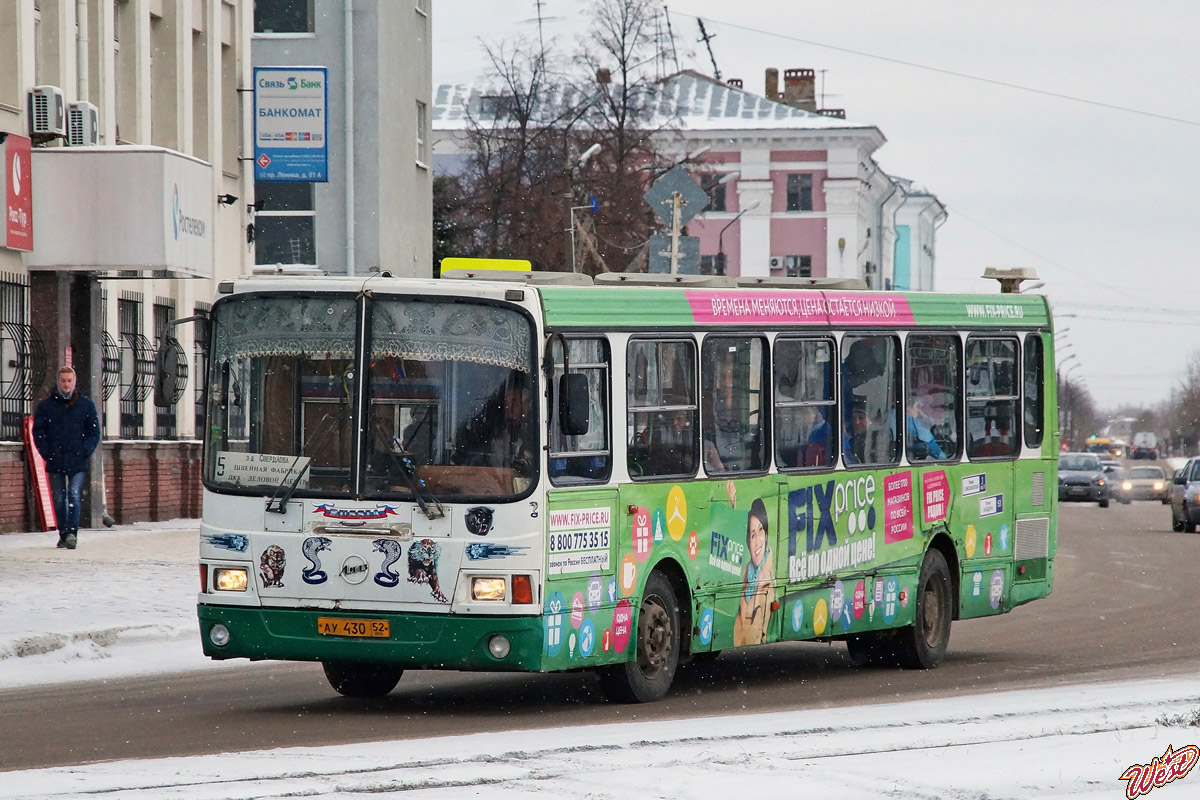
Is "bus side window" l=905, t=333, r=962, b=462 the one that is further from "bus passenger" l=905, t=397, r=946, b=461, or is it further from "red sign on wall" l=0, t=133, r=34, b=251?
"red sign on wall" l=0, t=133, r=34, b=251

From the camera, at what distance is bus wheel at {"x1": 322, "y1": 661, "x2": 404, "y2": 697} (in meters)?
12.8

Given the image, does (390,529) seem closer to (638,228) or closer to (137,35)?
(137,35)

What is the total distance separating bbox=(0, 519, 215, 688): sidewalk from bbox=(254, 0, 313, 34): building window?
79.9ft

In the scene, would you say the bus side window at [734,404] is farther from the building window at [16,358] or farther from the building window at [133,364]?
the building window at [133,364]

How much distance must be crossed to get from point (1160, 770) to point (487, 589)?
3.68 meters

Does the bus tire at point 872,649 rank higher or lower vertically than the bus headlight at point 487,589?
lower

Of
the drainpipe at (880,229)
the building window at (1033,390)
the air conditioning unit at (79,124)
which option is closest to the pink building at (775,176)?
the drainpipe at (880,229)

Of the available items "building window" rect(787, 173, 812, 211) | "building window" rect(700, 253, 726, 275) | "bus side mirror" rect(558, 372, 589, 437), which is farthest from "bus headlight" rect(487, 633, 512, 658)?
"building window" rect(787, 173, 812, 211)

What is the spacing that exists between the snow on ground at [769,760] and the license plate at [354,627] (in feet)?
3.27

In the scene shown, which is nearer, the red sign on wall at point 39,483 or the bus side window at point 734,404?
the bus side window at point 734,404

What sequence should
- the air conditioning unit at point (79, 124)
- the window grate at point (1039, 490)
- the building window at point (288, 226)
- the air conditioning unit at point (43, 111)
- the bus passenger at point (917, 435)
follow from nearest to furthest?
1. the bus passenger at point (917, 435)
2. the window grate at point (1039, 490)
3. the air conditioning unit at point (43, 111)
4. the air conditioning unit at point (79, 124)
5. the building window at point (288, 226)

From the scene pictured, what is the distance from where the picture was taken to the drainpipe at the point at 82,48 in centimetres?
2722

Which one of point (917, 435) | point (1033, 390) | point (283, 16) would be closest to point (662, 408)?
point (917, 435)

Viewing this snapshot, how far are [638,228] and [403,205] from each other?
47.3 feet
